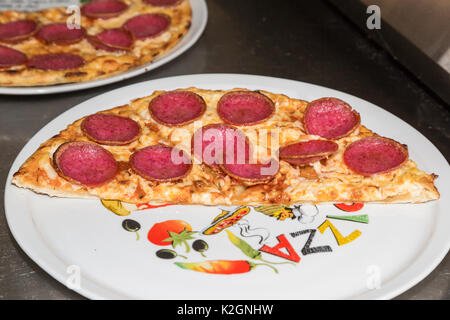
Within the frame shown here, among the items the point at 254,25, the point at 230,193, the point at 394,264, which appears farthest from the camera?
the point at 254,25

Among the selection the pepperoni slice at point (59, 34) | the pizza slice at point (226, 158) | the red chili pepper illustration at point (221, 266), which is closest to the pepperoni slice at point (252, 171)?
the pizza slice at point (226, 158)

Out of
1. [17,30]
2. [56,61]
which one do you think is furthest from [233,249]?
[17,30]

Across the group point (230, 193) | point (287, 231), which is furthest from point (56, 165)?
point (287, 231)

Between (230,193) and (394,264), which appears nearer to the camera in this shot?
(394,264)

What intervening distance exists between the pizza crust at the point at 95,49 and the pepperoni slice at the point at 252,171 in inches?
41.1

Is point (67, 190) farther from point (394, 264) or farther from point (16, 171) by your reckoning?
point (394, 264)

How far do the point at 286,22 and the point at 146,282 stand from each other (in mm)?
2389

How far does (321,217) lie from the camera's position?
2289mm

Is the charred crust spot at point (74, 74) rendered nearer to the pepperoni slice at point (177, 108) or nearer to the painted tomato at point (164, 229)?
the pepperoni slice at point (177, 108)

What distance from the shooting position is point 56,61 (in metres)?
3.13

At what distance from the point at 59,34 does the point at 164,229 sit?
1655mm

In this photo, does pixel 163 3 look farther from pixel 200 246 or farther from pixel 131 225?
pixel 200 246

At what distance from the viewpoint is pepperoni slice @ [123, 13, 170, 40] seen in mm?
3412
